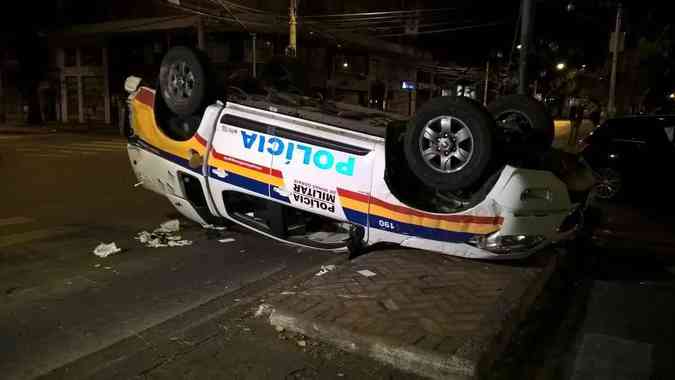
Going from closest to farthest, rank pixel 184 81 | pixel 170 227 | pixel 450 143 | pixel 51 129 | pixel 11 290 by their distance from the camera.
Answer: pixel 450 143 < pixel 11 290 < pixel 184 81 < pixel 170 227 < pixel 51 129

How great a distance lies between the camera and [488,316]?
12.1 ft

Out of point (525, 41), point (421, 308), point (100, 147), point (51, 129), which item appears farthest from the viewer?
point (51, 129)

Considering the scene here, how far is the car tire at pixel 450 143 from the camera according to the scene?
4.09 m

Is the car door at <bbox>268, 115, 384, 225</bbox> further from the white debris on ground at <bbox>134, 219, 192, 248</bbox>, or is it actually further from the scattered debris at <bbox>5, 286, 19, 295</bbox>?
the scattered debris at <bbox>5, 286, 19, 295</bbox>

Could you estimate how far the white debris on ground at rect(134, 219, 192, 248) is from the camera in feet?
19.5

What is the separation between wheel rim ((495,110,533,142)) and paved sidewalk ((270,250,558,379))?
1.28 m

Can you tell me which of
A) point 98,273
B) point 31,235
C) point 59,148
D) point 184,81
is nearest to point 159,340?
point 98,273

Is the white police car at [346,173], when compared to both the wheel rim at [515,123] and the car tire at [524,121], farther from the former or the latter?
the wheel rim at [515,123]

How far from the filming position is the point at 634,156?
8914 millimetres

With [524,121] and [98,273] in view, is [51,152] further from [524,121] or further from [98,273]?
[524,121]

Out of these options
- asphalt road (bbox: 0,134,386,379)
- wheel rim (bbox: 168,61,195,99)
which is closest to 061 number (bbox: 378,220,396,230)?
asphalt road (bbox: 0,134,386,379)

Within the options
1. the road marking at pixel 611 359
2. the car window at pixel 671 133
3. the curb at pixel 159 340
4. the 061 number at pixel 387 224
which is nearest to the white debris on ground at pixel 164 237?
the curb at pixel 159 340

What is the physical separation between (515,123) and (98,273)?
174 inches

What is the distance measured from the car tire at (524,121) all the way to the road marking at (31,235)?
5.18m
